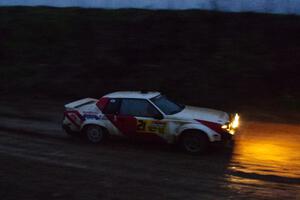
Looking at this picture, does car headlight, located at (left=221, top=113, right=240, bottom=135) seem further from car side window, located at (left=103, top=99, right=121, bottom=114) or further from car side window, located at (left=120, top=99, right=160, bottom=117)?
car side window, located at (left=103, top=99, right=121, bottom=114)

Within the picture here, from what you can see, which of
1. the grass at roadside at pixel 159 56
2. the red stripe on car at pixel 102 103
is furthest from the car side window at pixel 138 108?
the grass at roadside at pixel 159 56

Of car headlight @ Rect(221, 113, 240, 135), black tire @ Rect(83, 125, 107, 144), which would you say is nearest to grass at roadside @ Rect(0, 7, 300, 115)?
car headlight @ Rect(221, 113, 240, 135)

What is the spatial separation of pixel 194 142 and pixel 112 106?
7.89 feet

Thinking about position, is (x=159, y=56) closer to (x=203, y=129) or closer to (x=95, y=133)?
(x=95, y=133)

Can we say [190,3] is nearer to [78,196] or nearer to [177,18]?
[177,18]

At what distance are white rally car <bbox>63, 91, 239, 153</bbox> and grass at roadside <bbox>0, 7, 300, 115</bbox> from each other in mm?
5796

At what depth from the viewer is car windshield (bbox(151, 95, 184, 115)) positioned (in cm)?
1395

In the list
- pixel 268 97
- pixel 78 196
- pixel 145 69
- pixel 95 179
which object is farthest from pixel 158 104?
pixel 145 69

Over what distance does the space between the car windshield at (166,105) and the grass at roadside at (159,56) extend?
530 cm

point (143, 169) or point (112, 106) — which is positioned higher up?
point (112, 106)

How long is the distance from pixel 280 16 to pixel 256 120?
6.55 meters

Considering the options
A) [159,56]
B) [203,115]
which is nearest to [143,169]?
[203,115]

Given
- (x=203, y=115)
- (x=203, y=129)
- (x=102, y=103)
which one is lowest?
(x=203, y=129)

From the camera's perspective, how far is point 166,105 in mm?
14242
